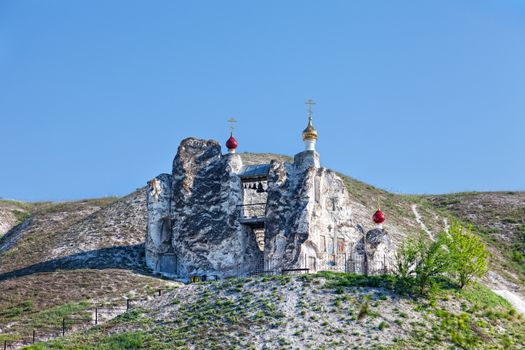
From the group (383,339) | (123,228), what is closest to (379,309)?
A: (383,339)

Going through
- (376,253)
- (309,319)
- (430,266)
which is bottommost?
(309,319)

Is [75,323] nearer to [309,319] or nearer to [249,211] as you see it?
[309,319]

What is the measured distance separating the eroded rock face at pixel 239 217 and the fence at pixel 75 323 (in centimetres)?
564

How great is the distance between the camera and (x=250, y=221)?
6175cm

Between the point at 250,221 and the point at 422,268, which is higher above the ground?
the point at 250,221

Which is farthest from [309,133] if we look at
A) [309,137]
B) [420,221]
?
[420,221]

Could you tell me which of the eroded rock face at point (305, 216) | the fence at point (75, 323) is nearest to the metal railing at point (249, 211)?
the eroded rock face at point (305, 216)

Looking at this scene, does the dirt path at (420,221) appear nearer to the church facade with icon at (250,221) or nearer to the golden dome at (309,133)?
the church facade with icon at (250,221)

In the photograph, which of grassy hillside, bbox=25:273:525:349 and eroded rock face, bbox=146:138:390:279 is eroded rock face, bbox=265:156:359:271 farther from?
grassy hillside, bbox=25:273:525:349

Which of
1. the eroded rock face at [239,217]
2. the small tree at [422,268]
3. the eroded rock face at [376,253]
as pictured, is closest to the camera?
the small tree at [422,268]

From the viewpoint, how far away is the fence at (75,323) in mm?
52062

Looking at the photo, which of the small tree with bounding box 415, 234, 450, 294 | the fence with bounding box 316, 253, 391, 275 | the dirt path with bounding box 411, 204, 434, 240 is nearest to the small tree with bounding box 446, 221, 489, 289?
the small tree with bounding box 415, 234, 450, 294

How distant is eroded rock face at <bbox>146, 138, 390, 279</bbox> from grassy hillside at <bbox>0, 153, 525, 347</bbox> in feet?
9.77

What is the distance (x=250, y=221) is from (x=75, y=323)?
13304 mm
